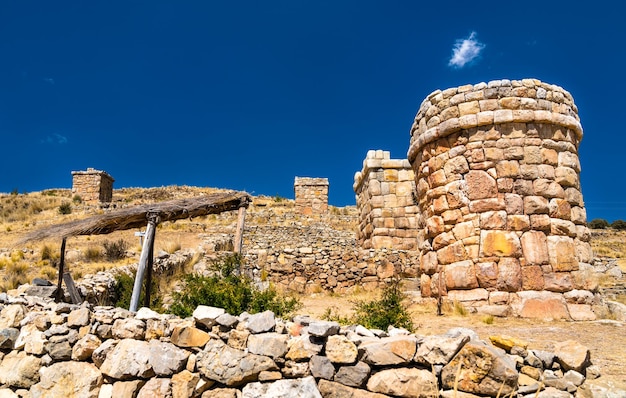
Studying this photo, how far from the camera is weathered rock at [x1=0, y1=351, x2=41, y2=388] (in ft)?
17.2

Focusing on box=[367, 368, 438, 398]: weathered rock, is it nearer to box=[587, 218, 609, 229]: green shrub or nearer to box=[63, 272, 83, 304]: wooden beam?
box=[63, 272, 83, 304]: wooden beam

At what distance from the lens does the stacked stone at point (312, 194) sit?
25766mm

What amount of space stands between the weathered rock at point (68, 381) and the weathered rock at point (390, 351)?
10.2 ft

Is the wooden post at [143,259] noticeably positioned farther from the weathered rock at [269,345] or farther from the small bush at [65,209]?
the small bush at [65,209]

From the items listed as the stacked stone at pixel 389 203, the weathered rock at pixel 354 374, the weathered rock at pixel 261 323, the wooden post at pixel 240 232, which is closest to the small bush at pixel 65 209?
the wooden post at pixel 240 232

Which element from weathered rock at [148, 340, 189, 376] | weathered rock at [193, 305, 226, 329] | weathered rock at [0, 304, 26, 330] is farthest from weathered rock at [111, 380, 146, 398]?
weathered rock at [0, 304, 26, 330]

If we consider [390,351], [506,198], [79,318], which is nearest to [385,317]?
[390,351]

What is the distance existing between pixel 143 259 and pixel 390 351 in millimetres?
4349

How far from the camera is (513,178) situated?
7.25 metres

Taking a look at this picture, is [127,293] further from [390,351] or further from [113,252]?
[390,351]

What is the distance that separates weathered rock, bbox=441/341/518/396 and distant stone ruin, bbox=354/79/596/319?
325 centimetres

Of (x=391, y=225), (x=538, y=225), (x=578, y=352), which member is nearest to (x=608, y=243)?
(x=391, y=225)

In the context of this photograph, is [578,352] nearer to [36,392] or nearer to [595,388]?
[595,388]

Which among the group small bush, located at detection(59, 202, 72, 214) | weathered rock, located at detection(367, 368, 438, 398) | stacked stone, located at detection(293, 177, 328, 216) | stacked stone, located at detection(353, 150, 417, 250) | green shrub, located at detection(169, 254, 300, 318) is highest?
stacked stone, located at detection(293, 177, 328, 216)
